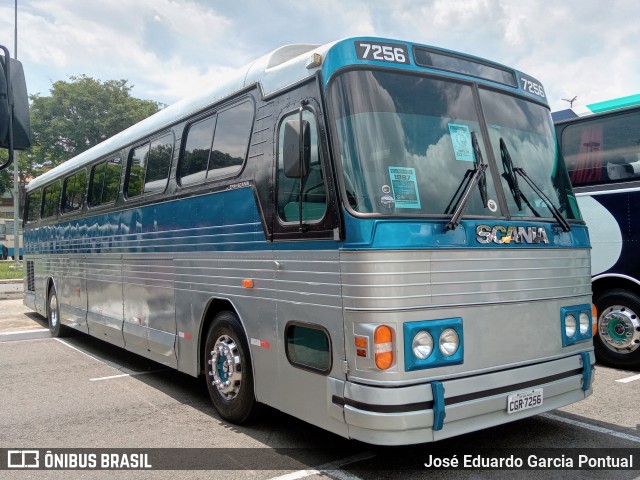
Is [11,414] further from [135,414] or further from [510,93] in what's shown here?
[510,93]

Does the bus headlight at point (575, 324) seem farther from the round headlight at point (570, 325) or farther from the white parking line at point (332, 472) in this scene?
the white parking line at point (332, 472)

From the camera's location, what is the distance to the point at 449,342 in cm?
399

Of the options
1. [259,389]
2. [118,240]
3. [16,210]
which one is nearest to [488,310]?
[259,389]

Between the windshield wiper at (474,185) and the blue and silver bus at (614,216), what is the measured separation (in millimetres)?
4146

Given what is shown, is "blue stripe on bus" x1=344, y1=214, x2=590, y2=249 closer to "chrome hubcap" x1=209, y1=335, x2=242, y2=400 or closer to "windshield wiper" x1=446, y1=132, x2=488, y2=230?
"windshield wiper" x1=446, y1=132, x2=488, y2=230

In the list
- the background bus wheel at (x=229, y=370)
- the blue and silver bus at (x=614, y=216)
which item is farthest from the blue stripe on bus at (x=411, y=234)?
the blue and silver bus at (x=614, y=216)

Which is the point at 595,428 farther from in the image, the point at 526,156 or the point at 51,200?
the point at 51,200

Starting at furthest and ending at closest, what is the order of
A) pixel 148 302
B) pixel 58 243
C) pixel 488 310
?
pixel 58 243
pixel 148 302
pixel 488 310

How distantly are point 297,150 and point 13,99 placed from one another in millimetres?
1862

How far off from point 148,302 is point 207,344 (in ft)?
5.73

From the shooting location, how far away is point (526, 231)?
Answer: 4.52 meters

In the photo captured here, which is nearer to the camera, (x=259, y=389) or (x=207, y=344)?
(x=259, y=389)

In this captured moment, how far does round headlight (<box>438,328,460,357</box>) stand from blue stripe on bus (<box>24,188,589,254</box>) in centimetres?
60

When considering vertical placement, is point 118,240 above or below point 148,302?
above
